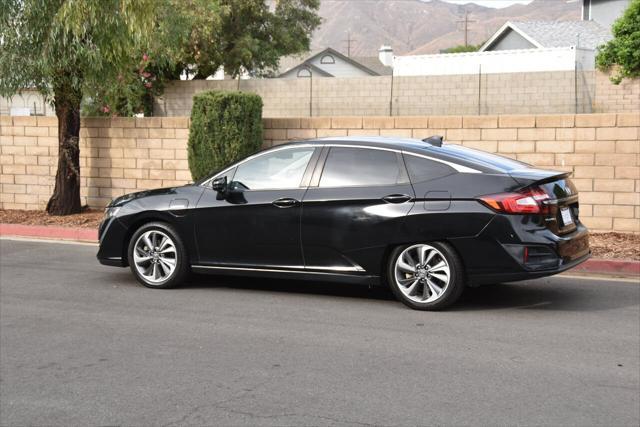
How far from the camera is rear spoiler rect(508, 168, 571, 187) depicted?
7.69 metres

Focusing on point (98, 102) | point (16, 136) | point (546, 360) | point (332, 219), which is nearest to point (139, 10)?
point (98, 102)

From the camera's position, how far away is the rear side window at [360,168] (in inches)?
322

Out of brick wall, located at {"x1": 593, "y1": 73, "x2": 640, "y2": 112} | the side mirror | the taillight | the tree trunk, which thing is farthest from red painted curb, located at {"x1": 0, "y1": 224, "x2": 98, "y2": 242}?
brick wall, located at {"x1": 593, "y1": 73, "x2": 640, "y2": 112}

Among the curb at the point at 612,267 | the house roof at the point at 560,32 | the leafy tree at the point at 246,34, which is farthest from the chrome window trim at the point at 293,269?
the house roof at the point at 560,32

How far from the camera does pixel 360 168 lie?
27.3 feet

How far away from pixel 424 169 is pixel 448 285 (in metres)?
1.13

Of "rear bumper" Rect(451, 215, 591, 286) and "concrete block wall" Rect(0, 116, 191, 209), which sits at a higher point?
"concrete block wall" Rect(0, 116, 191, 209)

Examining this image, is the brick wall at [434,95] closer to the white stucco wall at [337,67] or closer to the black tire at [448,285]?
the black tire at [448,285]

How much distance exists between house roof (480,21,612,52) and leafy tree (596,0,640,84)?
15.7 metres

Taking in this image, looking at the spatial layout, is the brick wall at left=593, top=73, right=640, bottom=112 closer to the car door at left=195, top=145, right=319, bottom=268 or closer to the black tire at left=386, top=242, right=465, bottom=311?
the car door at left=195, top=145, right=319, bottom=268

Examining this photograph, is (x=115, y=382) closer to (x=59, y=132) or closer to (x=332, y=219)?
(x=332, y=219)

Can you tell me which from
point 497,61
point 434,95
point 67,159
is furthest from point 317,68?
point 67,159

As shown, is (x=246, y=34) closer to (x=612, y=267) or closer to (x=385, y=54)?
(x=612, y=267)

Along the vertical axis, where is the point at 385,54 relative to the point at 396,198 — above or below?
above
